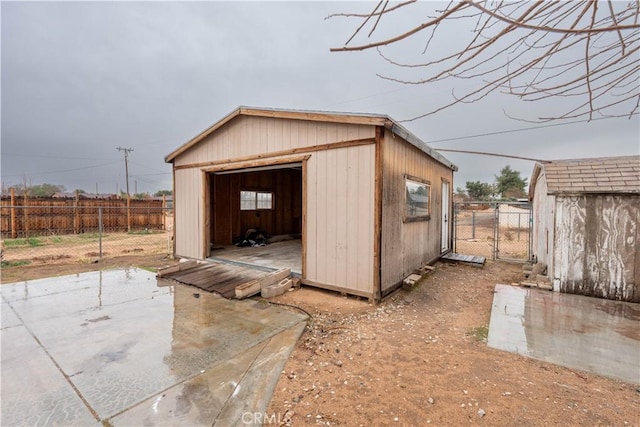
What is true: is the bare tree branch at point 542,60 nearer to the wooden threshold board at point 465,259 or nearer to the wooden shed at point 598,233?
the wooden shed at point 598,233

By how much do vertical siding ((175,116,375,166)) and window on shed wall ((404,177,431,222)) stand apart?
5.56ft

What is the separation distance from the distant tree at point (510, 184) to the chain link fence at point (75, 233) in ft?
115

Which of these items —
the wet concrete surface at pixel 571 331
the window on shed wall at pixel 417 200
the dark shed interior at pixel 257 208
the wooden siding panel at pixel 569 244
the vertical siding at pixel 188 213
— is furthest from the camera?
the dark shed interior at pixel 257 208

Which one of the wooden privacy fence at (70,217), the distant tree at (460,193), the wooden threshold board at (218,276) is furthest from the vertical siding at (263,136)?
the distant tree at (460,193)

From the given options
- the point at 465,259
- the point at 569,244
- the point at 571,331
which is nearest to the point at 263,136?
the point at 571,331

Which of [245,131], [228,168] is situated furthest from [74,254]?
[245,131]

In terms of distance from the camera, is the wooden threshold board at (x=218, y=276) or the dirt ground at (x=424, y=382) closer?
the dirt ground at (x=424, y=382)

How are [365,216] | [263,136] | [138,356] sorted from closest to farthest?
[138,356] < [365,216] < [263,136]

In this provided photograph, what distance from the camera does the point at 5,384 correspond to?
2191mm

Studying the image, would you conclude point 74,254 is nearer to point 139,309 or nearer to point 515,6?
point 139,309

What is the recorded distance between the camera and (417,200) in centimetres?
609

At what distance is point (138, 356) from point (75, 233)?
47.7 ft

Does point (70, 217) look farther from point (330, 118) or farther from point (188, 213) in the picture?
point (330, 118)

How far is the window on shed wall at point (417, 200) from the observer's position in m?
5.46
